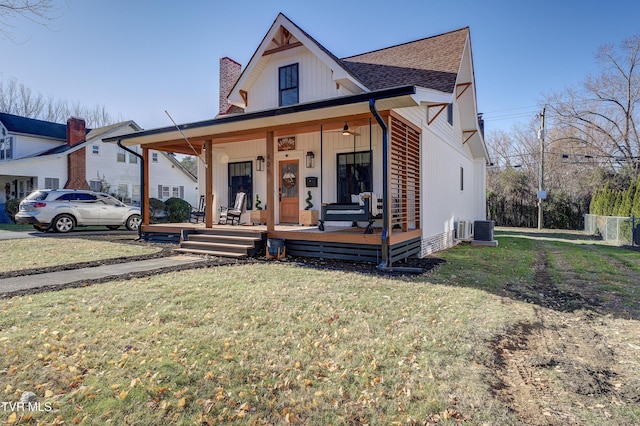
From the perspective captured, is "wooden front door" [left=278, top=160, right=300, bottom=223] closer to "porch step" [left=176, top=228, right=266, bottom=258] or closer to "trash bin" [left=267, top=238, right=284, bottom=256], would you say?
"porch step" [left=176, top=228, right=266, bottom=258]

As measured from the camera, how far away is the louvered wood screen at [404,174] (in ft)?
25.6

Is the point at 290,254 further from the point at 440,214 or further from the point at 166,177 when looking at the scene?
the point at 166,177

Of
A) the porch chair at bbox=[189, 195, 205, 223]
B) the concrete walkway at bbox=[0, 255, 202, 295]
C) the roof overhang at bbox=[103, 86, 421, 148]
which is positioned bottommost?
the concrete walkway at bbox=[0, 255, 202, 295]

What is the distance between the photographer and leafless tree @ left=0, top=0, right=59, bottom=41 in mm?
6812

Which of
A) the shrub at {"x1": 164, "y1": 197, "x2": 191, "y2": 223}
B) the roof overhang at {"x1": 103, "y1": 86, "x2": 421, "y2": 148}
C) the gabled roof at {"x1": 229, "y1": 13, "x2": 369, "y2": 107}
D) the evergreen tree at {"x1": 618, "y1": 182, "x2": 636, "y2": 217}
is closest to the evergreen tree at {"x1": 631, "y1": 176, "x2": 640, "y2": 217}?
the evergreen tree at {"x1": 618, "y1": 182, "x2": 636, "y2": 217}

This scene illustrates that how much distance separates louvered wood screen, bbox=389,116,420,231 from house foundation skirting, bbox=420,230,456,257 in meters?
0.61

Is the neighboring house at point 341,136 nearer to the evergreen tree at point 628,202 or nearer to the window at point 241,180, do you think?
the window at point 241,180

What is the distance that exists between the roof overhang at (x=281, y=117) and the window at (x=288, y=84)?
101 inches

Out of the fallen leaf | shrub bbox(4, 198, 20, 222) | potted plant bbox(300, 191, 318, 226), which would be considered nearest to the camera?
the fallen leaf

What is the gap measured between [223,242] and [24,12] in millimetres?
5970

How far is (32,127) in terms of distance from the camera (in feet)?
76.0

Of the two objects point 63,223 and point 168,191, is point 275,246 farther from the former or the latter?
point 168,191

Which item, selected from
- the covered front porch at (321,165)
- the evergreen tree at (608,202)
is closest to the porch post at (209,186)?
the covered front porch at (321,165)

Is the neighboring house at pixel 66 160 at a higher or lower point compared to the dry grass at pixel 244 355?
higher
